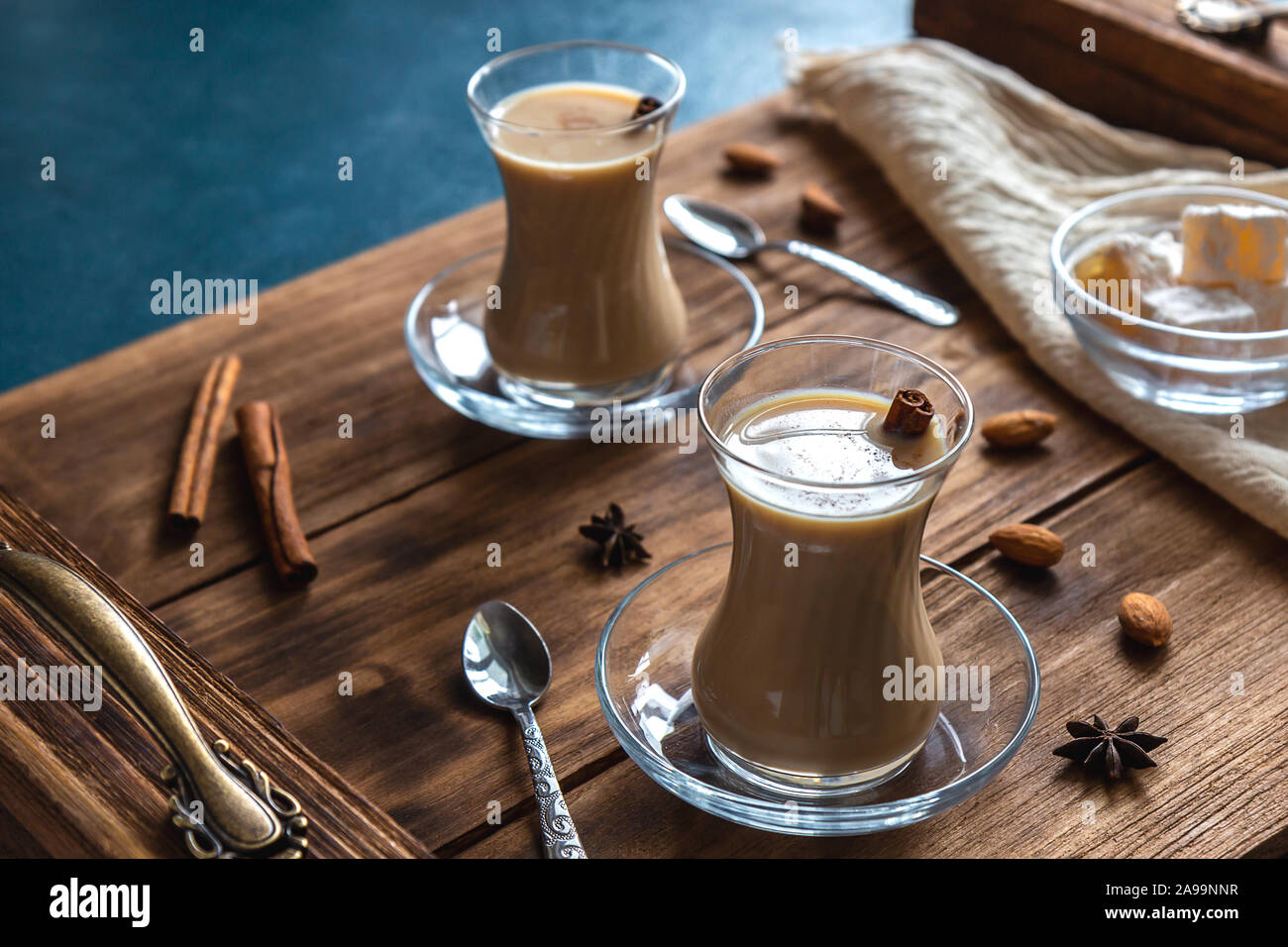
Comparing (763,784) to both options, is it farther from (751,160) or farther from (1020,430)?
(751,160)

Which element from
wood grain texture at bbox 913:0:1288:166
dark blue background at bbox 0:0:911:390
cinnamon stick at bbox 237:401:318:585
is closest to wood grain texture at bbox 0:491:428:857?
cinnamon stick at bbox 237:401:318:585

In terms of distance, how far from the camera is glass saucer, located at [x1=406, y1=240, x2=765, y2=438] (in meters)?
1.04

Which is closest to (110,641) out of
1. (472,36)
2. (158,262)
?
(158,262)

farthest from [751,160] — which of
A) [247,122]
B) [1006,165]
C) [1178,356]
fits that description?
[247,122]

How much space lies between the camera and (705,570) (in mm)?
864

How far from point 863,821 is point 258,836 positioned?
0.32 m

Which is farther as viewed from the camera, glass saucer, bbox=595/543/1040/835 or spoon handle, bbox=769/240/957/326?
spoon handle, bbox=769/240/957/326

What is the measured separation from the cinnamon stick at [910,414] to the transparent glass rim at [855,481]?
0.02 meters

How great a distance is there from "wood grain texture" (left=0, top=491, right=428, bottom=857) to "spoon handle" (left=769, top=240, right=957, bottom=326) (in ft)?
2.34

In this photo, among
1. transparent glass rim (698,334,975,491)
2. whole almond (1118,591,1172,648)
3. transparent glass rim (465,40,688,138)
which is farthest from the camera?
transparent glass rim (465,40,688,138)

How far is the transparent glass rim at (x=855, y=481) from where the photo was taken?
0.62 metres

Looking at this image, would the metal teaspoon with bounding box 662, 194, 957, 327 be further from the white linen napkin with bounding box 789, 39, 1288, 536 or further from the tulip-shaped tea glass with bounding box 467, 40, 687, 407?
the tulip-shaped tea glass with bounding box 467, 40, 687, 407

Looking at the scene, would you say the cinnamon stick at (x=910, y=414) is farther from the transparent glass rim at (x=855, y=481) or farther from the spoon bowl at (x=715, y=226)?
the spoon bowl at (x=715, y=226)
